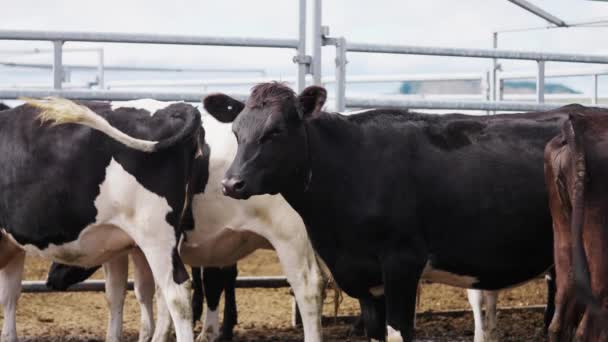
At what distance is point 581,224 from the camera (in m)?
5.26

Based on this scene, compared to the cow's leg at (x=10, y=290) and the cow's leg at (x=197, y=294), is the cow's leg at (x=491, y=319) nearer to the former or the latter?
the cow's leg at (x=197, y=294)

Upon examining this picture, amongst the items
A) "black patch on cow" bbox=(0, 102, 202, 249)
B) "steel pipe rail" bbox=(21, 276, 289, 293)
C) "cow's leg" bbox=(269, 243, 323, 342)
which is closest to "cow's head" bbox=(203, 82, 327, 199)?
"black patch on cow" bbox=(0, 102, 202, 249)

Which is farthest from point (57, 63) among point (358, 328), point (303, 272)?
point (358, 328)

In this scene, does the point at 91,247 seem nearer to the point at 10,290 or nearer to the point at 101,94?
the point at 10,290

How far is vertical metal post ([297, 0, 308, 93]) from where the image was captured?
8.57 m

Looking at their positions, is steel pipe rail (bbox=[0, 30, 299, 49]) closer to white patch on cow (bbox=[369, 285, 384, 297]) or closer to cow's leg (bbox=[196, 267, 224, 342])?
cow's leg (bbox=[196, 267, 224, 342])

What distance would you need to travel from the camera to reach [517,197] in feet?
21.6

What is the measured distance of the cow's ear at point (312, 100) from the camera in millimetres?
6379

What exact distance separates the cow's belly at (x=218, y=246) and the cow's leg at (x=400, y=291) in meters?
1.36

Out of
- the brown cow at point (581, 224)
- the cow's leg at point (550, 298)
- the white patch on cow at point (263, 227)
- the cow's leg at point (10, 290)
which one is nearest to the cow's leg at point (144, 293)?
the white patch on cow at point (263, 227)

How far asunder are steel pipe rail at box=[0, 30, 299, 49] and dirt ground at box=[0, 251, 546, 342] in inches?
80.4

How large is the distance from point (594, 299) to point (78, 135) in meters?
3.08

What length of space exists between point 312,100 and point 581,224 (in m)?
1.75

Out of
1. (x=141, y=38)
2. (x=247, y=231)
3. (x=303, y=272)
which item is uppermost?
(x=141, y=38)
